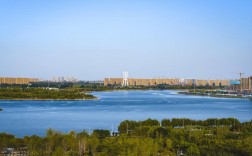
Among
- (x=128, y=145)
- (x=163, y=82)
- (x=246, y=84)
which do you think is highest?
(x=163, y=82)

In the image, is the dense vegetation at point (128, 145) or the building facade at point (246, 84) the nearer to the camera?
the dense vegetation at point (128, 145)

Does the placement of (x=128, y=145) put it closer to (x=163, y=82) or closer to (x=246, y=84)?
(x=246, y=84)

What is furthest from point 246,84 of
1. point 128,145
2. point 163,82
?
point 128,145

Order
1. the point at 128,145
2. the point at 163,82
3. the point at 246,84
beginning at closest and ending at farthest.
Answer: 1. the point at 128,145
2. the point at 246,84
3. the point at 163,82

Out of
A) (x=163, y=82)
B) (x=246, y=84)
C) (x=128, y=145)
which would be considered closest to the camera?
(x=128, y=145)

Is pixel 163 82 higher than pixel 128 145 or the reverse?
higher

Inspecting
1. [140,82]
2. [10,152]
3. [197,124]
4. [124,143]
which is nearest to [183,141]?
[124,143]

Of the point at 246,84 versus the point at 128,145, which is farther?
the point at 246,84

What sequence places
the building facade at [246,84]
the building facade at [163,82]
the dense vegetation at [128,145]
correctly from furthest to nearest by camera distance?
the building facade at [163,82] < the building facade at [246,84] < the dense vegetation at [128,145]

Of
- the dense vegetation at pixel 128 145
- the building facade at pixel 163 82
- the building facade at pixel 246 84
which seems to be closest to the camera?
the dense vegetation at pixel 128 145

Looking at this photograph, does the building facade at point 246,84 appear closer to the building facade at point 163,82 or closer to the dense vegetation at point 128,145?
the building facade at point 163,82

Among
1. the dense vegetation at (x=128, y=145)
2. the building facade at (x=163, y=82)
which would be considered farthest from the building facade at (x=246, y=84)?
the dense vegetation at (x=128, y=145)

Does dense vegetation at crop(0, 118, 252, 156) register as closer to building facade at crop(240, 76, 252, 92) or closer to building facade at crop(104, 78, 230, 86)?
building facade at crop(240, 76, 252, 92)
